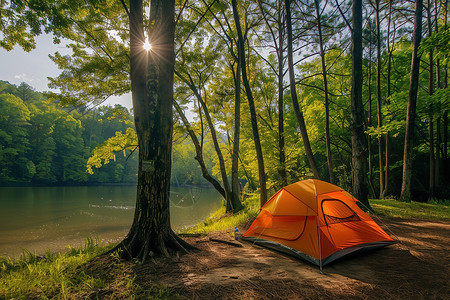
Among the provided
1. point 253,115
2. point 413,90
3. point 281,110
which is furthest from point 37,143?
point 413,90

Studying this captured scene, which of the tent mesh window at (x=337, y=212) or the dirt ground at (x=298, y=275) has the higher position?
the tent mesh window at (x=337, y=212)

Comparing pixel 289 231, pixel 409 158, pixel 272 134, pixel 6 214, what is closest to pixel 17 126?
pixel 6 214

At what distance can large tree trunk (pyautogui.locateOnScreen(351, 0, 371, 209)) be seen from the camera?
7.16m

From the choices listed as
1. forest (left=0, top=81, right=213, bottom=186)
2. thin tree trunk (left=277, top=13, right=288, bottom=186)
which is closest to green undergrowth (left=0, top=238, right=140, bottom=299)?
thin tree trunk (left=277, top=13, right=288, bottom=186)

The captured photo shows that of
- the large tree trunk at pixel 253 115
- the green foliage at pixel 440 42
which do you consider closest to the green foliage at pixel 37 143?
the large tree trunk at pixel 253 115

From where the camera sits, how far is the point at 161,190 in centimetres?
373

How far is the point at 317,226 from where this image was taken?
358cm

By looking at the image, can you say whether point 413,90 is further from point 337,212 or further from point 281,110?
point 337,212

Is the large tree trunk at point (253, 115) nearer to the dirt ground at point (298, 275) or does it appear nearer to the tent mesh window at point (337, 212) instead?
the tent mesh window at point (337, 212)

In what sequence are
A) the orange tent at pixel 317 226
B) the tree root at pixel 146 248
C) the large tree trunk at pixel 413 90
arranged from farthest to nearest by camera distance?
the large tree trunk at pixel 413 90, the orange tent at pixel 317 226, the tree root at pixel 146 248

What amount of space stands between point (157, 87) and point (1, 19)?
4.81 metres

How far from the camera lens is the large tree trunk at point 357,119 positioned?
23.5 ft

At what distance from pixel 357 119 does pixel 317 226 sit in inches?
217

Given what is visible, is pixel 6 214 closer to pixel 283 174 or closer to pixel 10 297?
pixel 10 297
